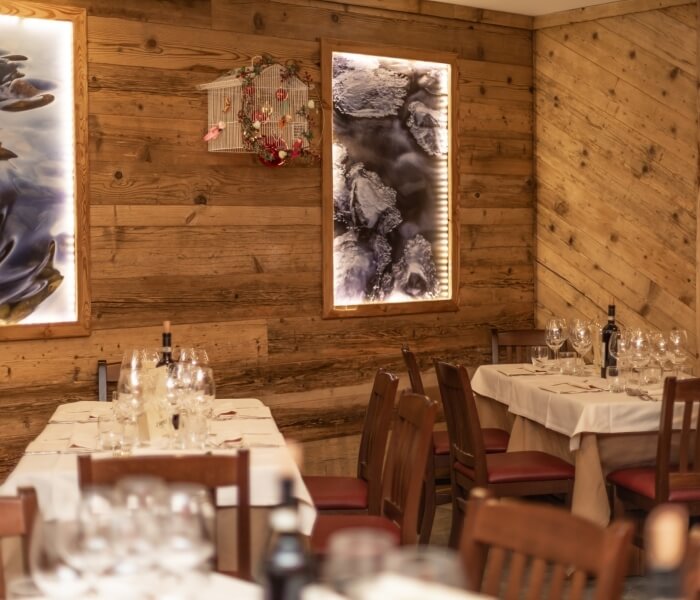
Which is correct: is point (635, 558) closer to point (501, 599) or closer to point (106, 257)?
point (501, 599)

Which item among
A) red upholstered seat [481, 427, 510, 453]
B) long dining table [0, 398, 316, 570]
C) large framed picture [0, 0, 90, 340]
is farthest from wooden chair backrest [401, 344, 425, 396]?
large framed picture [0, 0, 90, 340]

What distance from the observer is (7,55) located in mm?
4629

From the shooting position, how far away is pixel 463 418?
4.36 m

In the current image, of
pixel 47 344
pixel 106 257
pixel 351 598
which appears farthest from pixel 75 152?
pixel 351 598

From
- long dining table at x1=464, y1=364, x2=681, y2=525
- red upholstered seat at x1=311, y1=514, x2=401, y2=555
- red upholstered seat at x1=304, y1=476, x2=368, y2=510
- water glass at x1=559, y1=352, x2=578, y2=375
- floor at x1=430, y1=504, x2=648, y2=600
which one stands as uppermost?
water glass at x1=559, y1=352, x2=578, y2=375

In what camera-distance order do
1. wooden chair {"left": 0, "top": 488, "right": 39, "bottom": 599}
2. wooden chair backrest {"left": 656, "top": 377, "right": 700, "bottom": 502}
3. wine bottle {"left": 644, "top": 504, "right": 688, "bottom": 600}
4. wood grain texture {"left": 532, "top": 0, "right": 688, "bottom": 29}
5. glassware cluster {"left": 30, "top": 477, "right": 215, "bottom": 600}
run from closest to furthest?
wine bottle {"left": 644, "top": 504, "right": 688, "bottom": 600} → glassware cluster {"left": 30, "top": 477, "right": 215, "bottom": 600} → wooden chair {"left": 0, "top": 488, "right": 39, "bottom": 599} → wooden chair backrest {"left": 656, "top": 377, "right": 700, "bottom": 502} → wood grain texture {"left": 532, "top": 0, "right": 688, "bottom": 29}

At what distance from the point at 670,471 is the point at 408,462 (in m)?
1.46

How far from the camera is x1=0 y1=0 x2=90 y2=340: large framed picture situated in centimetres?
466

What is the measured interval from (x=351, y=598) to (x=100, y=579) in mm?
465

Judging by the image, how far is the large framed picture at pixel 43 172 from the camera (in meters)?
4.66

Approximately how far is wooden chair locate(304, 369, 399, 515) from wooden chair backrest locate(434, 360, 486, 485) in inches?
16.4

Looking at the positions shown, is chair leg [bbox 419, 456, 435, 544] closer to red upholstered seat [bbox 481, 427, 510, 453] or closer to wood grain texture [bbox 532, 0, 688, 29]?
red upholstered seat [bbox 481, 427, 510, 453]

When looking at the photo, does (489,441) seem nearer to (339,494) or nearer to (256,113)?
(339,494)

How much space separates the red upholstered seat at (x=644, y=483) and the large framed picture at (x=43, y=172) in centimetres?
263
